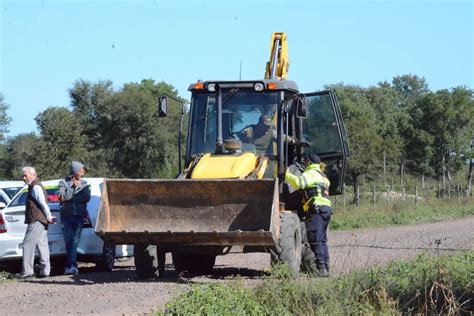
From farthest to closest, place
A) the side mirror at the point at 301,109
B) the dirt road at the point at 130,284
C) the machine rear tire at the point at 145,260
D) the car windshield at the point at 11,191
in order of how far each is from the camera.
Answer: the car windshield at the point at 11,191 → the side mirror at the point at 301,109 → the machine rear tire at the point at 145,260 → the dirt road at the point at 130,284

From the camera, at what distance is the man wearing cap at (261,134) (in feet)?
40.3

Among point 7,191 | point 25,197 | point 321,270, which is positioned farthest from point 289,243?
point 7,191

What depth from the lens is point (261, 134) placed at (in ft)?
40.4

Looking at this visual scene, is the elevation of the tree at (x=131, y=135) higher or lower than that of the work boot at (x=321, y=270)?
higher

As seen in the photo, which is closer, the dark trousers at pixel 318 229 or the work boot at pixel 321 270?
the work boot at pixel 321 270

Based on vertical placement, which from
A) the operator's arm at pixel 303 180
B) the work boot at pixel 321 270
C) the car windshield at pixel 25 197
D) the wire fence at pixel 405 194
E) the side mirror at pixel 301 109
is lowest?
the wire fence at pixel 405 194

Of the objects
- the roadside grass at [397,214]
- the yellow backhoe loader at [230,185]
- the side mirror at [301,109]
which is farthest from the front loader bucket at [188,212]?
the roadside grass at [397,214]

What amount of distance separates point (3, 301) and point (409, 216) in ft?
65.0

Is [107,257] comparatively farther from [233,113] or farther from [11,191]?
[11,191]

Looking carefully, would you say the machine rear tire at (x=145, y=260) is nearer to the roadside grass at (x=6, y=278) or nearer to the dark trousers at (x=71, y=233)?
the dark trousers at (x=71, y=233)

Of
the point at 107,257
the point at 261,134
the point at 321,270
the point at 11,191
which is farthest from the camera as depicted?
the point at 11,191

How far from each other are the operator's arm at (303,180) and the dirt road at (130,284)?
122cm

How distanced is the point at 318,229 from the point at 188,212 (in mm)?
1980

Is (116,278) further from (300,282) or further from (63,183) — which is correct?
(300,282)
